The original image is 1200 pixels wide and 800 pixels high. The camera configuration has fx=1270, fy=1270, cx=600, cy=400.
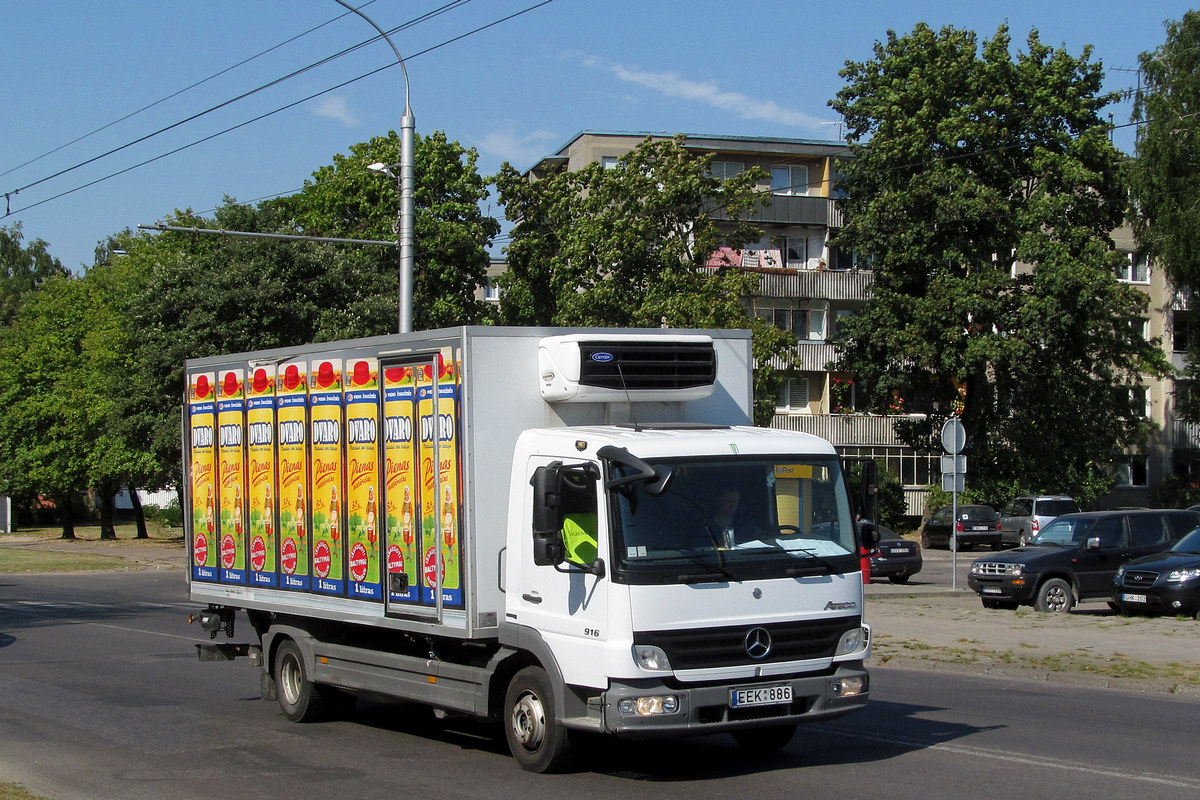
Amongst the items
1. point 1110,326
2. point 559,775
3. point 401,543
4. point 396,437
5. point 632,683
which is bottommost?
point 559,775

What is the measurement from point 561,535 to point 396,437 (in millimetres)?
1964

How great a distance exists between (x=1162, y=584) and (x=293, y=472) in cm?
1318

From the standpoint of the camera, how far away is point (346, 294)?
4034 cm

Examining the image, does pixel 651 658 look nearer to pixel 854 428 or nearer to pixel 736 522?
pixel 736 522

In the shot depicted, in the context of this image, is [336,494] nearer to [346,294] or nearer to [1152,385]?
[346,294]

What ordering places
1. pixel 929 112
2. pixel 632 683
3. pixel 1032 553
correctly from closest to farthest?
pixel 632 683 < pixel 1032 553 < pixel 929 112

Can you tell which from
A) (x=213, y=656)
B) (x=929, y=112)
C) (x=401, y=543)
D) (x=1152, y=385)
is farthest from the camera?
(x=1152, y=385)

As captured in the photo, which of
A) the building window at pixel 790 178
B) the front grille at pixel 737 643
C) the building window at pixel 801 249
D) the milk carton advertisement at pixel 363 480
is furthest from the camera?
the building window at pixel 790 178

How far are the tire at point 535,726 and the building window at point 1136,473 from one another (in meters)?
57.0

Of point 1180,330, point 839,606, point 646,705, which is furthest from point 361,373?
point 1180,330

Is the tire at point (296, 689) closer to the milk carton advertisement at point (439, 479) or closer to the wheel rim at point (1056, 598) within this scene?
the milk carton advertisement at point (439, 479)

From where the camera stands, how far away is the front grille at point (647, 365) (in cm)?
875

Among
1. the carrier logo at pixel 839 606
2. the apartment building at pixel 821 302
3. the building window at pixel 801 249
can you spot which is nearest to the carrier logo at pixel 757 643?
the carrier logo at pixel 839 606

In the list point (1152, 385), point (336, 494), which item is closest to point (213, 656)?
point (336, 494)
